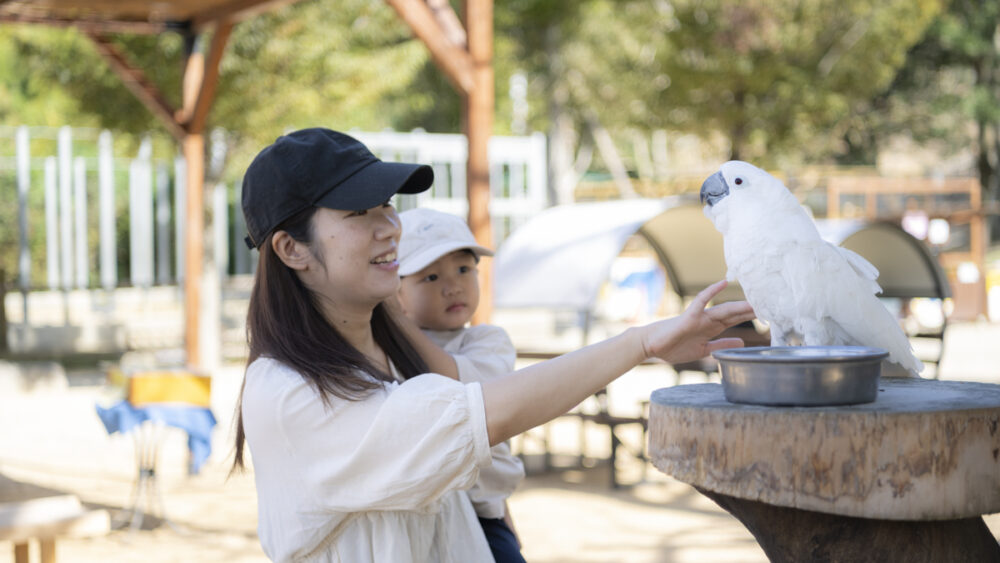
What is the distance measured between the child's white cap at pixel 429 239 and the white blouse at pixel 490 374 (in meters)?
0.22

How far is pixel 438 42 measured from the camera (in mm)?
5953

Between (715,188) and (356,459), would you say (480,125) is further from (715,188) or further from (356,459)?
(356,459)

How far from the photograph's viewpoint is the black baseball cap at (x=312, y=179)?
1633mm

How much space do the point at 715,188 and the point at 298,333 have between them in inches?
41.6

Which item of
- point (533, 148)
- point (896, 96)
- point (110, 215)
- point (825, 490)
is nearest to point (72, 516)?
point (825, 490)

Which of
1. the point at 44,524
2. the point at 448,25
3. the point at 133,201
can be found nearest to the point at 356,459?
the point at 44,524

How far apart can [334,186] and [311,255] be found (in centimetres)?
14

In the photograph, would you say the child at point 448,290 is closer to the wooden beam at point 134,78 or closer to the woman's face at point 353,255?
the woman's face at point 353,255

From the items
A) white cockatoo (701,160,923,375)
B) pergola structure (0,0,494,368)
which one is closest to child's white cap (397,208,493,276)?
white cockatoo (701,160,923,375)

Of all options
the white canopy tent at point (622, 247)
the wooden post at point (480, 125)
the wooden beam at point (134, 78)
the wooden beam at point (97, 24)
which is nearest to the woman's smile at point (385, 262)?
the wooden post at point (480, 125)

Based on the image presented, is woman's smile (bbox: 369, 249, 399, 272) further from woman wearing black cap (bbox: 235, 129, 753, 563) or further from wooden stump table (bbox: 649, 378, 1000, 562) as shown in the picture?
wooden stump table (bbox: 649, 378, 1000, 562)

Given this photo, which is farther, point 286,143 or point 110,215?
point 110,215

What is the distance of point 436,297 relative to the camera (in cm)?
264

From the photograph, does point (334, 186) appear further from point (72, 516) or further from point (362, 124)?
point (362, 124)
